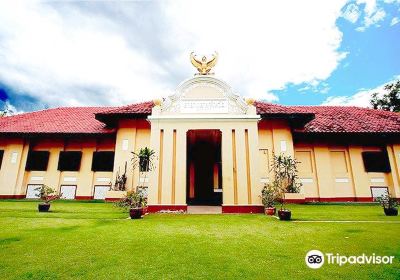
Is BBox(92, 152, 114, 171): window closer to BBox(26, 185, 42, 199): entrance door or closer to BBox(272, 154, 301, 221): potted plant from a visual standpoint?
BBox(26, 185, 42, 199): entrance door

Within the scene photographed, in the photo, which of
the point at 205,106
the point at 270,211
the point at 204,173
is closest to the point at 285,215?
the point at 270,211

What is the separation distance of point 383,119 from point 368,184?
428 centimetres

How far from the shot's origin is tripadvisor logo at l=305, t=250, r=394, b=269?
3.17 m

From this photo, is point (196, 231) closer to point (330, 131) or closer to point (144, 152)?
point (144, 152)

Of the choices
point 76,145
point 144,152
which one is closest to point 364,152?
point 144,152

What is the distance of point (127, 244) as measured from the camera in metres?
4.13

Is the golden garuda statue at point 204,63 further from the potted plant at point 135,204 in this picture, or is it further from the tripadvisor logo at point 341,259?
the tripadvisor logo at point 341,259

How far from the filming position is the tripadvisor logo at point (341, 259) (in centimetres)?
317

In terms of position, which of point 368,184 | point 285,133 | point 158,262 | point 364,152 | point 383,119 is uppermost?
point 383,119

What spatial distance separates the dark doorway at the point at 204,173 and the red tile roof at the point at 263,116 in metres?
3.55

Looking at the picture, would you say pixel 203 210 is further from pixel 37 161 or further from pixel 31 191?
pixel 37 161

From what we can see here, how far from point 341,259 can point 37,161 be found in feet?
51.7

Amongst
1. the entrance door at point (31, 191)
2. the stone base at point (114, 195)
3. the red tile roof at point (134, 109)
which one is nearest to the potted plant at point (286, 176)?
the red tile roof at point (134, 109)

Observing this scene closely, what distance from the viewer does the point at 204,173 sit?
1473cm
